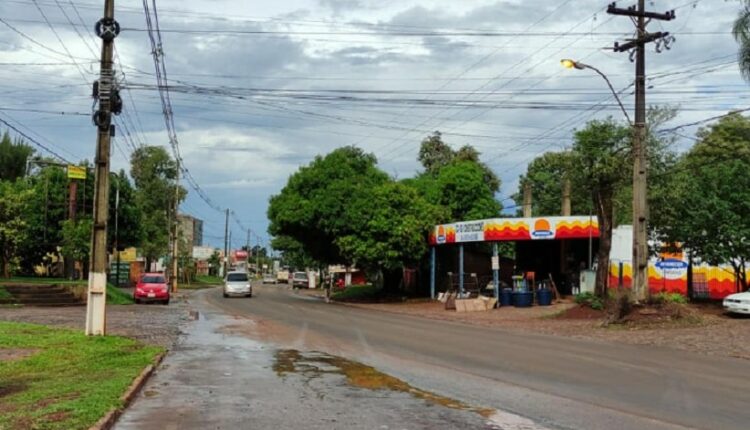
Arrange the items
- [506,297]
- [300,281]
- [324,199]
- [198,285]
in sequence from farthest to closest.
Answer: [198,285] → [300,281] → [324,199] → [506,297]

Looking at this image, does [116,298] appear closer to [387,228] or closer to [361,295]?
[387,228]

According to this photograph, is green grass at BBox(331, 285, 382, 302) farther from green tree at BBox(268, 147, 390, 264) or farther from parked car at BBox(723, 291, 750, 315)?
parked car at BBox(723, 291, 750, 315)

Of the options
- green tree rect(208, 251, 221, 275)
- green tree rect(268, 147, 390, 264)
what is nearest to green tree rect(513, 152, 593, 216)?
green tree rect(268, 147, 390, 264)

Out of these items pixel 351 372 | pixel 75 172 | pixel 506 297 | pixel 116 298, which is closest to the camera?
pixel 351 372

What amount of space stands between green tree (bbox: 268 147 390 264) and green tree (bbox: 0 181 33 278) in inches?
578

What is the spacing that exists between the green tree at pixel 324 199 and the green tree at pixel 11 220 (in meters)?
14.7

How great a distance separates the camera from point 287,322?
2569 centimetres

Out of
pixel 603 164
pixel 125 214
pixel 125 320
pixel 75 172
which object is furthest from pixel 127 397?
pixel 125 214

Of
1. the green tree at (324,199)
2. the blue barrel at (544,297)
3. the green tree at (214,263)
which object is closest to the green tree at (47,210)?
the green tree at (324,199)

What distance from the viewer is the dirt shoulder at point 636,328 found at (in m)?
19.8

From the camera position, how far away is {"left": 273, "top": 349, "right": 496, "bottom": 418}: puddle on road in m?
10.2

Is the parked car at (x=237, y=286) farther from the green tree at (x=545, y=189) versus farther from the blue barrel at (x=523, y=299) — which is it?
the green tree at (x=545, y=189)

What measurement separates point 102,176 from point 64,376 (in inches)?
298

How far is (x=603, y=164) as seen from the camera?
Answer: 92.1 feet
